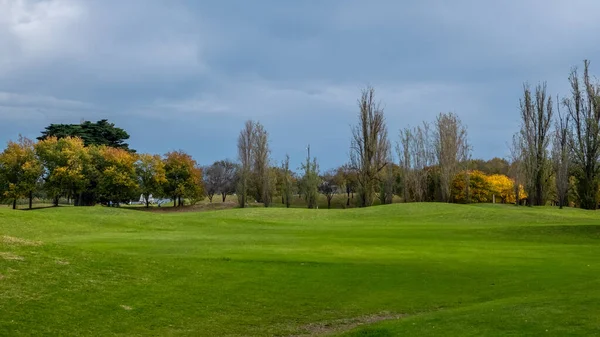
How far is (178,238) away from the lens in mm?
29594

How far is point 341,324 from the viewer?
14.2 m

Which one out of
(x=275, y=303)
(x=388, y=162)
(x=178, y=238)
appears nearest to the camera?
(x=275, y=303)

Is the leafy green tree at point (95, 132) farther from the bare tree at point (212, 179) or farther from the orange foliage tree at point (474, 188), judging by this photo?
the orange foliage tree at point (474, 188)

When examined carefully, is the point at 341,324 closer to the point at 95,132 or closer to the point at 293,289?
the point at 293,289

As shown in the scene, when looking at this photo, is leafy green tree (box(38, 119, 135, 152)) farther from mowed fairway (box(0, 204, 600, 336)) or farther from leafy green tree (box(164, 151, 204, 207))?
mowed fairway (box(0, 204, 600, 336))

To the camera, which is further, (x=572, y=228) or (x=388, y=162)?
(x=388, y=162)

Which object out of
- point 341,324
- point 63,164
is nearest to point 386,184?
point 63,164

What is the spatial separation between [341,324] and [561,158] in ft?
Answer: 230

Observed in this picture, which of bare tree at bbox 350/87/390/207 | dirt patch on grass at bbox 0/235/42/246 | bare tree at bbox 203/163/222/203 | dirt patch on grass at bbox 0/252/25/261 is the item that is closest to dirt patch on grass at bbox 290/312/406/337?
dirt patch on grass at bbox 0/252/25/261

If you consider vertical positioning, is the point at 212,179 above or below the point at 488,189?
above

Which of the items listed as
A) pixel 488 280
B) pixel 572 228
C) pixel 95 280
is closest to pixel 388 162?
pixel 572 228

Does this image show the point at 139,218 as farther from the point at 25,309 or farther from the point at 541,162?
the point at 541,162

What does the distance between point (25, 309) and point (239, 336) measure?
5.44 metres

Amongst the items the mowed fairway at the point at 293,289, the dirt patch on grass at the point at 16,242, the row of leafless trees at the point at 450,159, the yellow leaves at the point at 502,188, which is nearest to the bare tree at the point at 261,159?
the row of leafless trees at the point at 450,159
